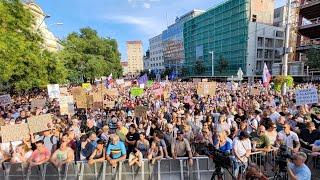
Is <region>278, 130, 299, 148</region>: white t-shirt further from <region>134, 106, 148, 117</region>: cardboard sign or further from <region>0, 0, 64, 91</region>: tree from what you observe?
<region>0, 0, 64, 91</region>: tree

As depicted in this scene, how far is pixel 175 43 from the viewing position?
5074 inches

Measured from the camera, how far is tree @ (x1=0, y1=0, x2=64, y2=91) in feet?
66.3

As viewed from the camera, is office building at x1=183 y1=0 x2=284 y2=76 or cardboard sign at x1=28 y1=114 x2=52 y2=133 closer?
cardboard sign at x1=28 y1=114 x2=52 y2=133

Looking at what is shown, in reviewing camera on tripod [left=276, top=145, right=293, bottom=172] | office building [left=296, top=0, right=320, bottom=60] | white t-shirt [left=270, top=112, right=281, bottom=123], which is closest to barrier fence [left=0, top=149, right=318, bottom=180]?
camera on tripod [left=276, top=145, right=293, bottom=172]

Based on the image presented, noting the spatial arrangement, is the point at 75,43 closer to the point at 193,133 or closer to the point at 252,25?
the point at 252,25

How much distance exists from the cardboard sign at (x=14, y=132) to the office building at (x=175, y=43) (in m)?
106

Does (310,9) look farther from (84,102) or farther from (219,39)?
(84,102)

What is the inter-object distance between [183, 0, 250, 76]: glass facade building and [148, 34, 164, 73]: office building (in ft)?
155

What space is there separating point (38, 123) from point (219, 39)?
8281cm

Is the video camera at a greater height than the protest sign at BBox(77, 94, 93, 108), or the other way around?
the protest sign at BBox(77, 94, 93, 108)

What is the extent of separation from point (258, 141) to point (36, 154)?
5322mm

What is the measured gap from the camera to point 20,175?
7.93m

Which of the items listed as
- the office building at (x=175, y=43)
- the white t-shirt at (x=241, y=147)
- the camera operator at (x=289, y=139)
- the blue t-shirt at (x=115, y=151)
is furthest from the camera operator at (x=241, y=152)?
the office building at (x=175, y=43)

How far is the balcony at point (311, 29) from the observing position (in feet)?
182
